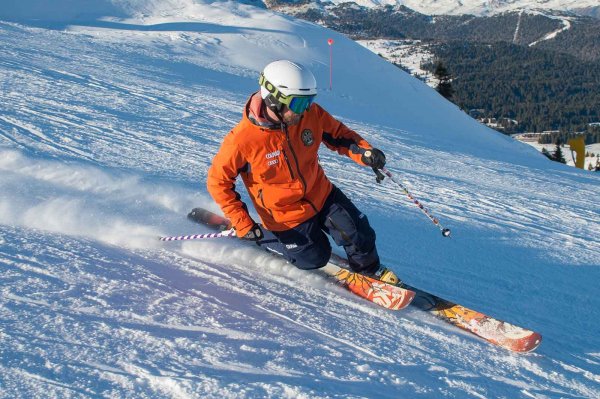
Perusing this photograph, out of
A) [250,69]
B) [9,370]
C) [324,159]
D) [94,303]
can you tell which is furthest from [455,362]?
[250,69]

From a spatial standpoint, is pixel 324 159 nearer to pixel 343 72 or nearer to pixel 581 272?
pixel 581 272

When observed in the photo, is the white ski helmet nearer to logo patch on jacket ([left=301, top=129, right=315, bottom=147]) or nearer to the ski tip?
logo patch on jacket ([left=301, top=129, right=315, bottom=147])

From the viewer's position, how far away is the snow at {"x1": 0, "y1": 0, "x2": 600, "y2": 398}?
8.77 ft

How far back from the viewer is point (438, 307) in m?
3.98

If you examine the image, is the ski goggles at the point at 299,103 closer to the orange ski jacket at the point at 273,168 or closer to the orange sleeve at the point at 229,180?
Result: the orange ski jacket at the point at 273,168

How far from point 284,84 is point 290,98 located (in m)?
0.09

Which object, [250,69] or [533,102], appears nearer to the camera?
[250,69]

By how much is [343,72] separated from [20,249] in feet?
54.9

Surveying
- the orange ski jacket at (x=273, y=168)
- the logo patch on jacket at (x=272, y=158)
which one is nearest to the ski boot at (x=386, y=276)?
the orange ski jacket at (x=273, y=168)

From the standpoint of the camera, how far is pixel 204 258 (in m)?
4.30

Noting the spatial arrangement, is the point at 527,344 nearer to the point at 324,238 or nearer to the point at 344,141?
the point at 324,238

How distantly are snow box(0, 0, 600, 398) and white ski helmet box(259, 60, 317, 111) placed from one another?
1308mm

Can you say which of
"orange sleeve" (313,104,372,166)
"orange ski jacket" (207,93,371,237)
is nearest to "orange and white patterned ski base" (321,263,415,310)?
"orange ski jacket" (207,93,371,237)

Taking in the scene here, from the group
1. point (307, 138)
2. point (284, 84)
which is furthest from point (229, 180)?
point (284, 84)
